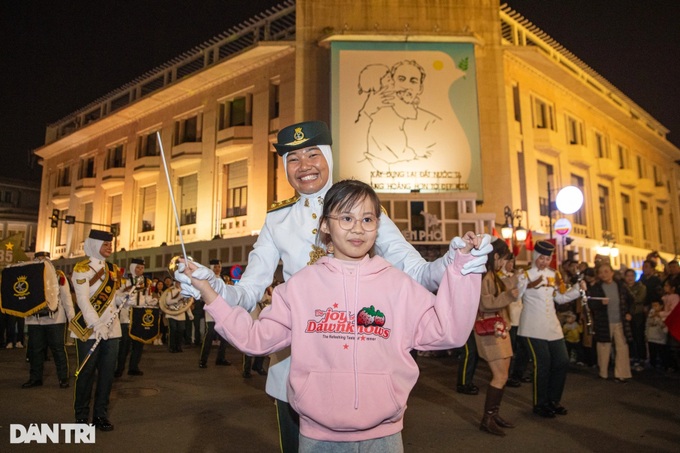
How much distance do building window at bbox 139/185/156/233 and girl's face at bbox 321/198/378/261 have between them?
27.5 m

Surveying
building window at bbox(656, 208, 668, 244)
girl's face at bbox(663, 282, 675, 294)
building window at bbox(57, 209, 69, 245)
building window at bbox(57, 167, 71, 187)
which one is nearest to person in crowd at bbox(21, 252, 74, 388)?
girl's face at bbox(663, 282, 675, 294)

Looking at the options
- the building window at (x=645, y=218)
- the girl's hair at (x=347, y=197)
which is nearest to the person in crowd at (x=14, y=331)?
the girl's hair at (x=347, y=197)

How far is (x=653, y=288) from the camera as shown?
37.8 feet

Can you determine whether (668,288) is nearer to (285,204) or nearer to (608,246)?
(285,204)

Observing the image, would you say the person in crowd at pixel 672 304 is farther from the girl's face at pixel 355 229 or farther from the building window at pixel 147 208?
the building window at pixel 147 208

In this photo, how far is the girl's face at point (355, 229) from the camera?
233cm

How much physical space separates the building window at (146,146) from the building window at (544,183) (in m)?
20.5

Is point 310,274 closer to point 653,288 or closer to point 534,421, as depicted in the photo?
point 534,421

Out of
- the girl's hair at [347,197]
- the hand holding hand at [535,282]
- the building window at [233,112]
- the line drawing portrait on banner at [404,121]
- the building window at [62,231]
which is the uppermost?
the building window at [233,112]

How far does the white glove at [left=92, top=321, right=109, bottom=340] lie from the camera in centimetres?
608

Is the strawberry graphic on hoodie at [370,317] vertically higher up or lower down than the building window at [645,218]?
lower down

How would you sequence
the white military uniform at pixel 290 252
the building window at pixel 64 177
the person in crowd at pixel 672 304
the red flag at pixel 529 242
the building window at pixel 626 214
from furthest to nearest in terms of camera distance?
1. the building window at pixel 64 177
2. the building window at pixel 626 214
3. the red flag at pixel 529 242
4. the person in crowd at pixel 672 304
5. the white military uniform at pixel 290 252

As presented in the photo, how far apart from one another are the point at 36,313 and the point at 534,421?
8.53m

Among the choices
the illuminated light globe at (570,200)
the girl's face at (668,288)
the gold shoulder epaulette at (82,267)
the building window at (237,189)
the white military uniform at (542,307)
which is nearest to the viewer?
the gold shoulder epaulette at (82,267)
